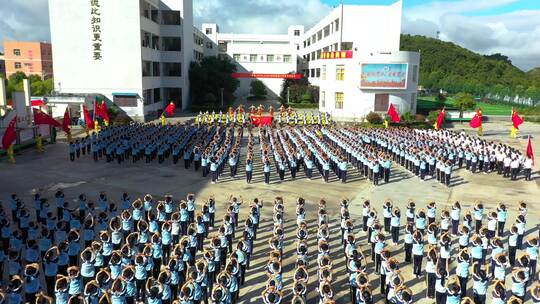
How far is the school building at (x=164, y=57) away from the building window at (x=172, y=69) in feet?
0.36

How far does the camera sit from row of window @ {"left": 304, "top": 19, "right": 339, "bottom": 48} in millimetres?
52031

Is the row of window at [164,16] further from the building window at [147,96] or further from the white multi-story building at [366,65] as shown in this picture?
the white multi-story building at [366,65]

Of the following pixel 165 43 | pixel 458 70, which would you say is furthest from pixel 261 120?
pixel 458 70

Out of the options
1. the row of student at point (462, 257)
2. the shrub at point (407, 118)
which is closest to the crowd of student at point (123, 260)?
the row of student at point (462, 257)

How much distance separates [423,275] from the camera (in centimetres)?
1138

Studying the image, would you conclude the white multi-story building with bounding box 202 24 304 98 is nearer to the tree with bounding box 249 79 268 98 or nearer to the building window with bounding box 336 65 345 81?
the tree with bounding box 249 79 268 98

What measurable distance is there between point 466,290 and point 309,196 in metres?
8.45

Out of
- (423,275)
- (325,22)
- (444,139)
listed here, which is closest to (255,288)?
(423,275)

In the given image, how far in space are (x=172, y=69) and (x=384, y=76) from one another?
2315 cm

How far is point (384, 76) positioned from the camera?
136 ft

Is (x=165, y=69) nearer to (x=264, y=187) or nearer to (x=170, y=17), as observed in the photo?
(x=170, y=17)

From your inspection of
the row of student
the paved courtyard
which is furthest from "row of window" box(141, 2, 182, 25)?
the row of student

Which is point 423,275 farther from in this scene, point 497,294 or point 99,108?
point 99,108

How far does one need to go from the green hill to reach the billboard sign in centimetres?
4033
